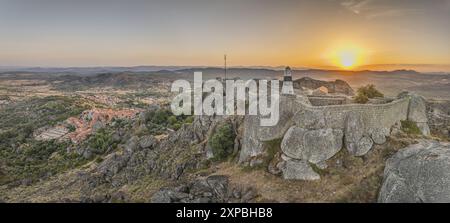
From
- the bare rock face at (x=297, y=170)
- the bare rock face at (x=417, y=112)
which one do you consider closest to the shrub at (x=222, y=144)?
the bare rock face at (x=297, y=170)

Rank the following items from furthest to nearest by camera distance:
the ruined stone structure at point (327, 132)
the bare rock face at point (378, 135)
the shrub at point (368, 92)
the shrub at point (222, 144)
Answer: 1. the shrub at point (368, 92)
2. the shrub at point (222, 144)
3. the bare rock face at point (378, 135)
4. the ruined stone structure at point (327, 132)

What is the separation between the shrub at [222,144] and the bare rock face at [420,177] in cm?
1335

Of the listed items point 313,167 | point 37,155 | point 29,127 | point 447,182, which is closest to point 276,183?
point 313,167

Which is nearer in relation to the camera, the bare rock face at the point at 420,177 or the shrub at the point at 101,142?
the bare rock face at the point at 420,177

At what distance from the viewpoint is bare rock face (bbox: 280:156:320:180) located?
22.9m

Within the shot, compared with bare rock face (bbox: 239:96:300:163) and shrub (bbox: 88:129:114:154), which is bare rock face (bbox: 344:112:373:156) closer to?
bare rock face (bbox: 239:96:300:163)

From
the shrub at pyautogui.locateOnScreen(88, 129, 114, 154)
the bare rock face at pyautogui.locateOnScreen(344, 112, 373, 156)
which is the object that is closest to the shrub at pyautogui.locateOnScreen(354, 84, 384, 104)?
the bare rock face at pyautogui.locateOnScreen(344, 112, 373, 156)

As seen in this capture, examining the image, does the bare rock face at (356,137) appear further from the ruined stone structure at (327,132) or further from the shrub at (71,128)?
the shrub at (71,128)

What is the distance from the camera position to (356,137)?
2325 cm

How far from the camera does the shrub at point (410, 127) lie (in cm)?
2604

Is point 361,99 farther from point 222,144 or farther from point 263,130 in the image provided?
point 222,144

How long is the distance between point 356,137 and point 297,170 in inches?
175
